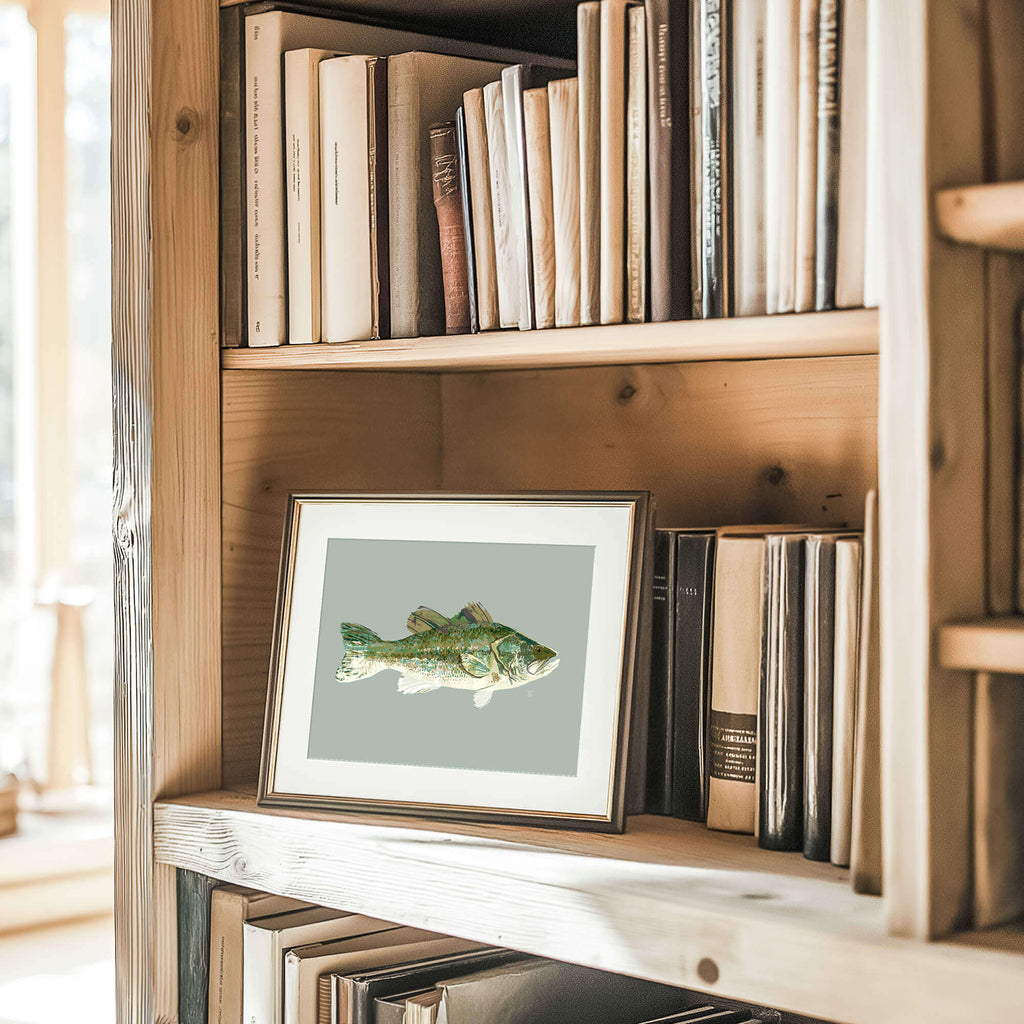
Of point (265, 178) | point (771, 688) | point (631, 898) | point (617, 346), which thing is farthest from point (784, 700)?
point (265, 178)

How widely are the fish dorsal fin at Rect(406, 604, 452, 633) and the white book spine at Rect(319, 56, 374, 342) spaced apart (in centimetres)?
27

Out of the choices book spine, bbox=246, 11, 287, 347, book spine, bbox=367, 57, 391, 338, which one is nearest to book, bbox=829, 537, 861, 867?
book spine, bbox=367, 57, 391, 338

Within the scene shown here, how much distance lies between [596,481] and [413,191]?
388 millimetres

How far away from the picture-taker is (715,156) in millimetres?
1087

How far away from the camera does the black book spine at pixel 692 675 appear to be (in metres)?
1.22

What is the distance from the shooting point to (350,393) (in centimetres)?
153

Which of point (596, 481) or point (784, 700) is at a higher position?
point (596, 481)

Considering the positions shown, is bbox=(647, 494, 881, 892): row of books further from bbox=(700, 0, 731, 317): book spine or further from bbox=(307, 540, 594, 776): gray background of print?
bbox=(700, 0, 731, 317): book spine

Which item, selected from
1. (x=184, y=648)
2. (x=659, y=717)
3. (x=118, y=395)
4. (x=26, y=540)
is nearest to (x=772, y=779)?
(x=659, y=717)

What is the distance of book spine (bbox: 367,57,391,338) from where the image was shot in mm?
1299

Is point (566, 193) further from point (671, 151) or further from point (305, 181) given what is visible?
point (305, 181)

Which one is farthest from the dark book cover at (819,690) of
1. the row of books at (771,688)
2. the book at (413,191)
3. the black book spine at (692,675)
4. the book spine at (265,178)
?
the book spine at (265,178)

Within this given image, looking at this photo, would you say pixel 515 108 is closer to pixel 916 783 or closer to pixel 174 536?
pixel 174 536

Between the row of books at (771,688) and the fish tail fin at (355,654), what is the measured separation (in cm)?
27
